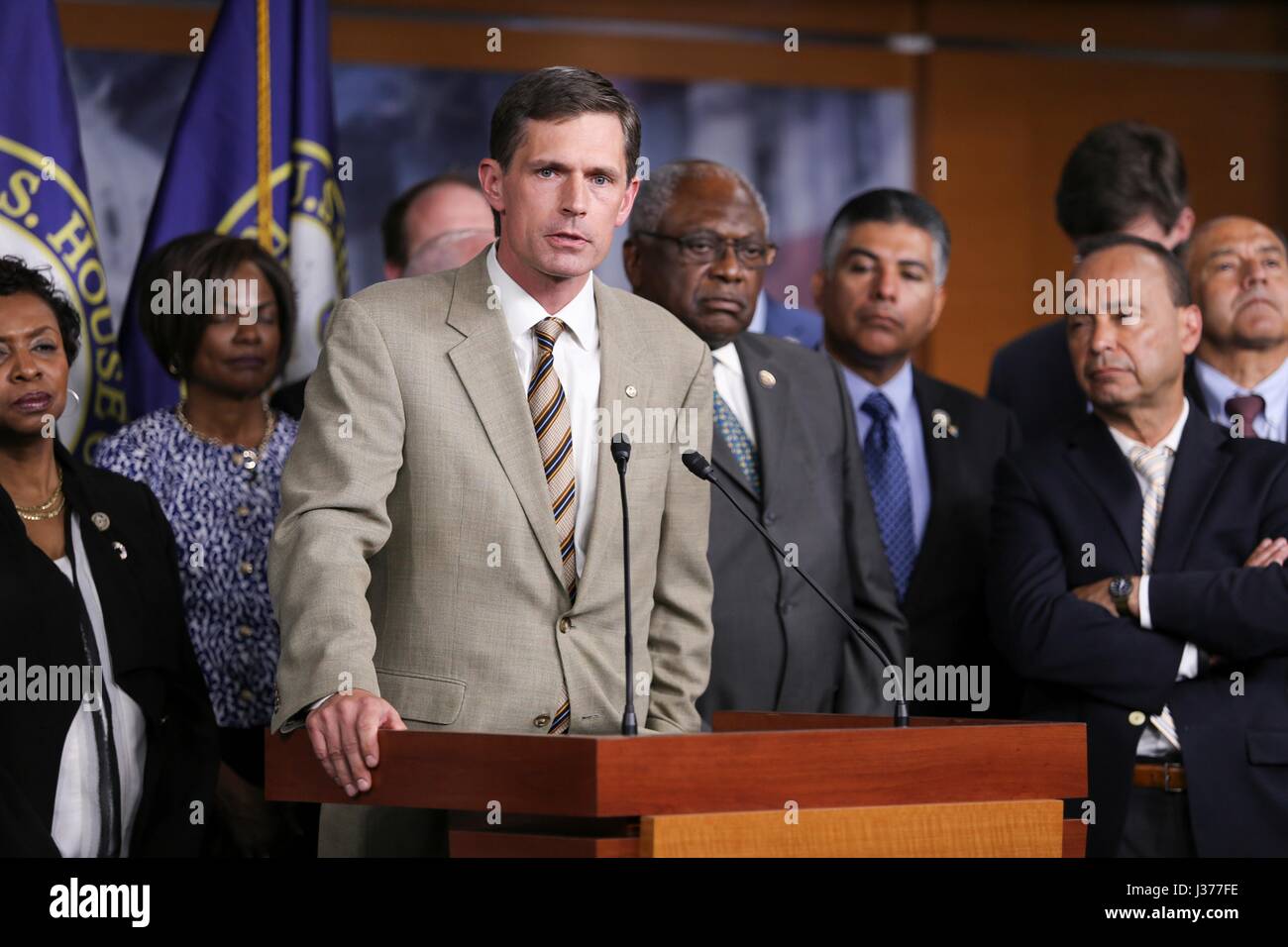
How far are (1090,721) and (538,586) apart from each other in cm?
143

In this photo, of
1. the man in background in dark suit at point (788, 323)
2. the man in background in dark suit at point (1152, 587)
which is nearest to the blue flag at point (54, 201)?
the man in background in dark suit at point (1152, 587)

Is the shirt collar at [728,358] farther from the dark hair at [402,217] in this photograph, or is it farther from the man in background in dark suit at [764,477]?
the dark hair at [402,217]

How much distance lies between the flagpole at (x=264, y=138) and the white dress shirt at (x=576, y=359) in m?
A: 1.80

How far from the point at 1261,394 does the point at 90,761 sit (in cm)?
284

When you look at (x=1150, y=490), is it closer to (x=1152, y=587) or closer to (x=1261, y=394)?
(x=1152, y=587)

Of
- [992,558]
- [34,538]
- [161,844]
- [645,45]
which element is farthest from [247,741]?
[645,45]

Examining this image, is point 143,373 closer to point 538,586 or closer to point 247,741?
point 247,741

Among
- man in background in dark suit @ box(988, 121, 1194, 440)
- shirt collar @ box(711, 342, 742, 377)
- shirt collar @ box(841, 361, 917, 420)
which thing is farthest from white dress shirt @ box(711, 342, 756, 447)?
man in background in dark suit @ box(988, 121, 1194, 440)

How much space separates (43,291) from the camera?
3.53 m

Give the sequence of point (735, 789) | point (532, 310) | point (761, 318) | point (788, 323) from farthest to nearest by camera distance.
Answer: point (788, 323) → point (761, 318) → point (532, 310) → point (735, 789)

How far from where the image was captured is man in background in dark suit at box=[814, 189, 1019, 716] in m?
3.93

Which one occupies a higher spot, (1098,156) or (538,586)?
(1098,156)

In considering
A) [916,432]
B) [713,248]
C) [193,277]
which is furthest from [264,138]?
[916,432]

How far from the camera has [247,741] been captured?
369 cm
